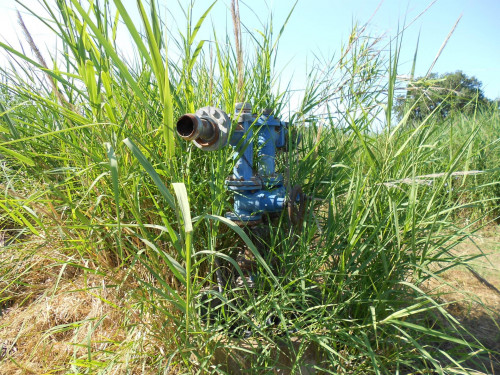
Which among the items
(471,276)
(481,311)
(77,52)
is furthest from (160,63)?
(471,276)

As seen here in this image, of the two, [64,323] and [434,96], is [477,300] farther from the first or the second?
[64,323]

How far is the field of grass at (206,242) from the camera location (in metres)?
0.98

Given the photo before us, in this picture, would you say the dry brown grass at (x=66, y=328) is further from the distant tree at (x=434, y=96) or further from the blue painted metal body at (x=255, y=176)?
the distant tree at (x=434, y=96)

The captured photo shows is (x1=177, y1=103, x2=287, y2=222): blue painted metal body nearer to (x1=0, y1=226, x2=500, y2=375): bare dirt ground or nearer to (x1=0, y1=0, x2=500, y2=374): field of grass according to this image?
(x1=0, y1=0, x2=500, y2=374): field of grass

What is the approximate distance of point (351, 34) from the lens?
5.37ft

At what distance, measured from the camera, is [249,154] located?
1.29m

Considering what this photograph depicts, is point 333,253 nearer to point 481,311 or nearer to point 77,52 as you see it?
point 77,52

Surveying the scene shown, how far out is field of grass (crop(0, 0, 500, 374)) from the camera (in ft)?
3.21

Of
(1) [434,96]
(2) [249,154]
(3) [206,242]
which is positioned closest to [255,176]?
(2) [249,154]

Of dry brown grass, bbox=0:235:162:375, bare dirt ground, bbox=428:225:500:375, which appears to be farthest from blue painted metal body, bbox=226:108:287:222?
bare dirt ground, bbox=428:225:500:375

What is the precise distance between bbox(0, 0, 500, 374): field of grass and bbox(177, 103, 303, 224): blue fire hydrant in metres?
0.08

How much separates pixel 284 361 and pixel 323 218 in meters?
0.65

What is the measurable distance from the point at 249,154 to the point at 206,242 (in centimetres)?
38

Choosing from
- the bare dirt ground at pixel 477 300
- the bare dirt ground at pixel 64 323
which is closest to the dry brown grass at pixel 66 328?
the bare dirt ground at pixel 64 323
